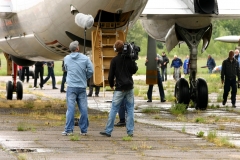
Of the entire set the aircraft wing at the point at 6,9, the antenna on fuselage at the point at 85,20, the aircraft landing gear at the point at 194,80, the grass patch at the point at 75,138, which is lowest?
the grass patch at the point at 75,138

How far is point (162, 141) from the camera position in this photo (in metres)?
13.2

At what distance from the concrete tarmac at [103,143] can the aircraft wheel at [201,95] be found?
3.76 metres

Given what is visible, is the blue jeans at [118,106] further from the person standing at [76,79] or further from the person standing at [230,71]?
the person standing at [230,71]

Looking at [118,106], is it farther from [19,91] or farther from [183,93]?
[19,91]

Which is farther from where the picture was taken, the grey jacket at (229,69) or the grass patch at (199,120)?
the grey jacket at (229,69)

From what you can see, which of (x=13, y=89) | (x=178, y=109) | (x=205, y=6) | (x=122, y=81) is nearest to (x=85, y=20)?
(x=122, y=81)

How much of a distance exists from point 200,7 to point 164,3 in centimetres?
168

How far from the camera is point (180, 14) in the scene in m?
19.7

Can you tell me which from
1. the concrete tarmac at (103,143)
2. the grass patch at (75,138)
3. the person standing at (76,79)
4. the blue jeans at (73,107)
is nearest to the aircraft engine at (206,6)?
the concrete tarmac at (103,143)

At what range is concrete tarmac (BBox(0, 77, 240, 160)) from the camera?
36.9 ft

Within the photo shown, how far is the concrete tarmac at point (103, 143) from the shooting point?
36.9 ft

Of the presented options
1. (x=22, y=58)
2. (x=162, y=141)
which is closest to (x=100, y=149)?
(x=162, y=141)

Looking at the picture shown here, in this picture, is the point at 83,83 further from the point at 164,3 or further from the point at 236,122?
the point at 164,3

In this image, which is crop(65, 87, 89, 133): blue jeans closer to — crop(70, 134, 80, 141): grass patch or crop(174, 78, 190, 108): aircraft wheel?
crop(70, 134, 80, 141): grass patch
